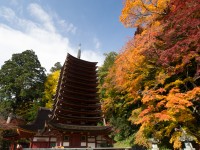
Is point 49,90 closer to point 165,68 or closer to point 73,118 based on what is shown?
point 73,118

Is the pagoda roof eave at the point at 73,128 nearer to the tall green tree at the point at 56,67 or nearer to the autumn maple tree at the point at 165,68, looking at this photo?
the autumn maple tree at the point at 165,68

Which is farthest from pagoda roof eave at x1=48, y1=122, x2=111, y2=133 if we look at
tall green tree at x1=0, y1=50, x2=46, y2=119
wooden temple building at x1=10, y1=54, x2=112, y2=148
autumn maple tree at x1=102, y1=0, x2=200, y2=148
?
tall green tree at x1=0, y1=50, x2=46, y2=119

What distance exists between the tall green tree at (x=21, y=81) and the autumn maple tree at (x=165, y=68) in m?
18.7

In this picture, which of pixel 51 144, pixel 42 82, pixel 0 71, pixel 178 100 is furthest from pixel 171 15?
pixel 0 71

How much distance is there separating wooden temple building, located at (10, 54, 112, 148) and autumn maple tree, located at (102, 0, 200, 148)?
17.2 feet

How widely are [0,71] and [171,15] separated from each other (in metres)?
28.9

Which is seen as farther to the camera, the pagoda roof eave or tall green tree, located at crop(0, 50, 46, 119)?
tall green tree, located at crop(0, 50, 46, 119)

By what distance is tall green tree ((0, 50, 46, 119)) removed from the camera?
27906 mm

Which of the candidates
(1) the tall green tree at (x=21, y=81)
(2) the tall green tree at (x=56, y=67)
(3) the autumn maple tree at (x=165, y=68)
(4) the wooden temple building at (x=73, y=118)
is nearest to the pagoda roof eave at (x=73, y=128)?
(4) the wooden temple building at (x=73, y=118)

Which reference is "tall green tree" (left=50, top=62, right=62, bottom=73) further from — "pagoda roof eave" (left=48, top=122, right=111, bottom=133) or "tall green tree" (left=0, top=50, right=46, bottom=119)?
"pagoda roof eave" (left=48, top=122, right=111, bottom=133)

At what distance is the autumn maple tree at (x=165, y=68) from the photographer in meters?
10.6

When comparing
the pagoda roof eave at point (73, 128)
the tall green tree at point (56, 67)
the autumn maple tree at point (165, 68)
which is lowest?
the pagoda roof eave at point (73, 128)

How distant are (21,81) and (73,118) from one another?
14.7 m

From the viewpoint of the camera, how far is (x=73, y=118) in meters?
18.6
